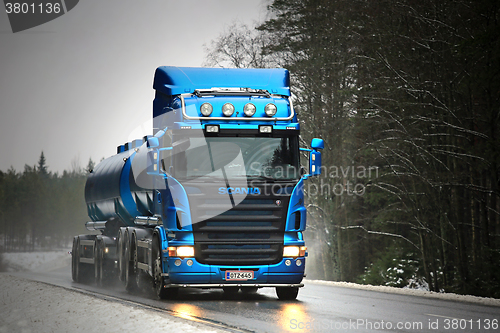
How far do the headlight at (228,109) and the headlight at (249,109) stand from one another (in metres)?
0.26

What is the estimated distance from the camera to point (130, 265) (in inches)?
640

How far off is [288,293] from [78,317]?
4.89 meters

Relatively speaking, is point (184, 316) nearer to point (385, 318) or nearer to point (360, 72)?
point (385, 318)

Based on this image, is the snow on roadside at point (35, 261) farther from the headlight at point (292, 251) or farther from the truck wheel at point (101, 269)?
the headlight at point (292, 251)

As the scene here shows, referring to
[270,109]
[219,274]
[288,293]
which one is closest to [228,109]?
[270,109]

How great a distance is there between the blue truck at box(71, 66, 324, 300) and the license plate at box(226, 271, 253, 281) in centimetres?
2

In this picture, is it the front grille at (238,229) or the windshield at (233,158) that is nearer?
the front grille at (238,229)

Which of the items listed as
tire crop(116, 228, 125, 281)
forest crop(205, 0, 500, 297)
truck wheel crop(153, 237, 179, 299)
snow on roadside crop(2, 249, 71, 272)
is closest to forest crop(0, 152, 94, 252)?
snow on roadside crop(2, 249, 71, 272)

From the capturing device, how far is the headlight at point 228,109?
13.0 metres

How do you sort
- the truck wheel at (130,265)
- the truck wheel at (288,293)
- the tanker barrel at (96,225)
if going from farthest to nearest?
the tanker barrel at (96,225) → the truck wheel at (130,265) → the truck wheel at (288,293)

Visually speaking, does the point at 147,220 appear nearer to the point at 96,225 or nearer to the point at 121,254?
the point at 121,254

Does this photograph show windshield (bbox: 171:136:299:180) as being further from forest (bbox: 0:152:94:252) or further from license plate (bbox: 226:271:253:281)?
forest (bbox: 0:152:94:252)

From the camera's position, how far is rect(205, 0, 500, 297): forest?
18594mm

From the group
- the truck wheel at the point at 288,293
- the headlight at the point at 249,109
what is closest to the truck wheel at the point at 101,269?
the truck wheel at the point at 288,293
